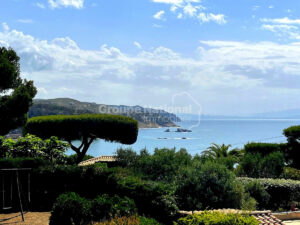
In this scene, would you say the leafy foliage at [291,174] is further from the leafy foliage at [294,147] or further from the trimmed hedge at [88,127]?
the trimmed hedge at [88,127]

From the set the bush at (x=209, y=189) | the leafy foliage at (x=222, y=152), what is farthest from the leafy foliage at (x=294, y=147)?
the bush at (x=209, y=189)

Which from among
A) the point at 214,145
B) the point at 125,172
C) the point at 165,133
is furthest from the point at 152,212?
the point at 165,133

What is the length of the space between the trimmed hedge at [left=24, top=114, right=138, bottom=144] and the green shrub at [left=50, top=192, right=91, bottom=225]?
1161cm

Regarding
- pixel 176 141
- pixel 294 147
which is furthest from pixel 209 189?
pixel 176 141

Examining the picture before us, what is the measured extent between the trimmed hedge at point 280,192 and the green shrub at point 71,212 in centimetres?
709

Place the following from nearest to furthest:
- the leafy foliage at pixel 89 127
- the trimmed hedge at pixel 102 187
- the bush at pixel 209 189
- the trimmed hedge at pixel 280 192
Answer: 1. the trimmed hedge at pixel 102 187
2. the bush at pixel 209 189
3. the trimmed hedge at pixel 280 192
4. the leafy foliage at pixel 89 127

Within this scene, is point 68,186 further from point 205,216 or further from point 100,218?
point 205,216

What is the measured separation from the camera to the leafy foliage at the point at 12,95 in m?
14.7

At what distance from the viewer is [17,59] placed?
16.2 m

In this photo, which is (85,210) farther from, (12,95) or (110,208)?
(12,95)

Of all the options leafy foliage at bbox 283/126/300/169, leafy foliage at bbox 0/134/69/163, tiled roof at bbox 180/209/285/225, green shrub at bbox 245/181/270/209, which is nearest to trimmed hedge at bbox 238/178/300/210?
green shrub at bbox 245/181/270/209

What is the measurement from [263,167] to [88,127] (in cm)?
1010

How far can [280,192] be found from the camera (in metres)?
13.9

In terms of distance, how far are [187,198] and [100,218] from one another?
3.16 meters
